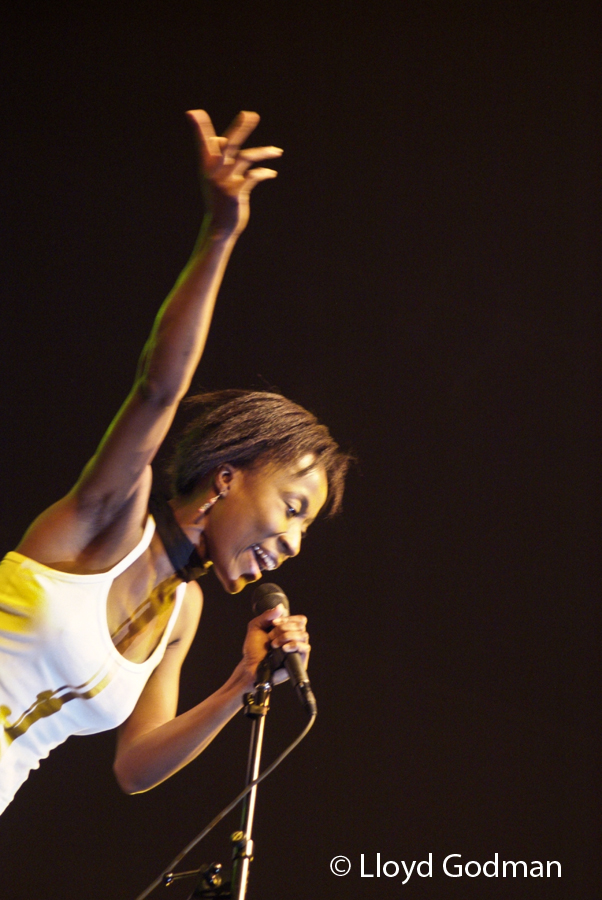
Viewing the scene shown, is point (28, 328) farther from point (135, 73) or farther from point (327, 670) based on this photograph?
point (327, 670)

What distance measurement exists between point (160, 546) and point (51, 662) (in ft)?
0.95

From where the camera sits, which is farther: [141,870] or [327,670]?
[327,670]

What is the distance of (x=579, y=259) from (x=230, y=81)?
3.66 ft

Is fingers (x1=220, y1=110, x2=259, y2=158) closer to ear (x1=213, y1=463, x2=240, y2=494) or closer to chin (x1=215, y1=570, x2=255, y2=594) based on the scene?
ear (x1=213, y1=463, x2=240, y2=494)

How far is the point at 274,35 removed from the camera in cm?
238

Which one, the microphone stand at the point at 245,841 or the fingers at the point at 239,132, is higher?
the fingers at the point at 239,132

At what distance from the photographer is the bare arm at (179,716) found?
1362 millimetres

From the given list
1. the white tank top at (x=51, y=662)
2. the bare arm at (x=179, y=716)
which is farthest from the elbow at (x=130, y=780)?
the white tank top at (x=51, y=662)

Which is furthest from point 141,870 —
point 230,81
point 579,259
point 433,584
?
point 230,81

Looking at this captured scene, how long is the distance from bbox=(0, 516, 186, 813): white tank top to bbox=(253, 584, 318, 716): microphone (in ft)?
0.73

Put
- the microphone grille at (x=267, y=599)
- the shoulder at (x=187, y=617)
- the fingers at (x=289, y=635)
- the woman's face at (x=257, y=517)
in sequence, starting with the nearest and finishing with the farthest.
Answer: the fingers at (x=289, y=635) → the microphone grille at (x=267, y=599) → the woman's face at (x=257, y=517) → the shoulder at (x=187, y=617)

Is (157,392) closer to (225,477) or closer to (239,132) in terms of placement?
(239,132)

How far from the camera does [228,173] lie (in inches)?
45.0

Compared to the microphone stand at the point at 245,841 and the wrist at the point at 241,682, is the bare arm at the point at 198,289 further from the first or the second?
the wrist at the point at 241,682
